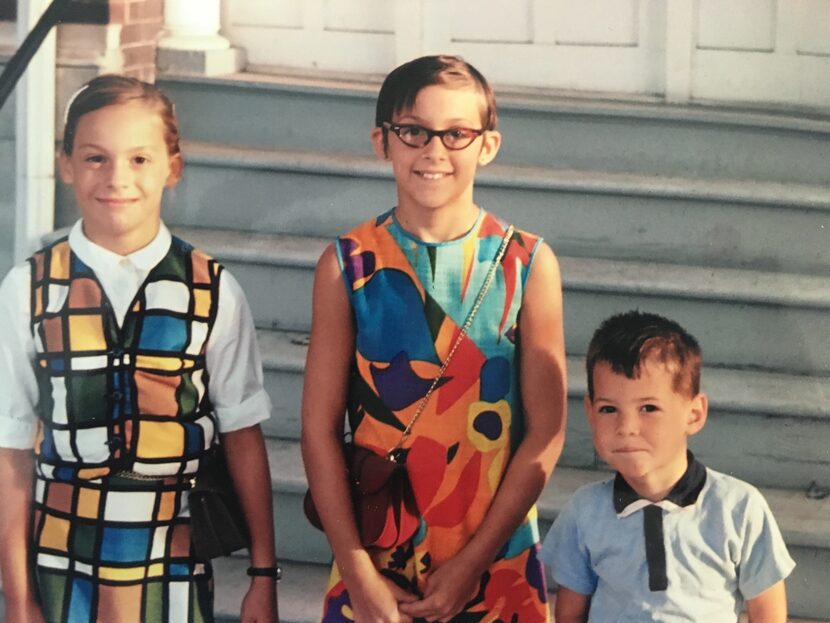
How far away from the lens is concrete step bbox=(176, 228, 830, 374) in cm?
201

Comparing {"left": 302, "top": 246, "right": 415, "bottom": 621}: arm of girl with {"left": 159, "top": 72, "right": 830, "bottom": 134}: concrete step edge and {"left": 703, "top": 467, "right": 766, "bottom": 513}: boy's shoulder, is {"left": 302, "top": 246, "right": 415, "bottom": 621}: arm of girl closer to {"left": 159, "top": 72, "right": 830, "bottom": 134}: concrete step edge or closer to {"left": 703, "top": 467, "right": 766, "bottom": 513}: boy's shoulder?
{"left": 703, "top": 467, "right": 766, "bottom": 513}: boy's shoulder

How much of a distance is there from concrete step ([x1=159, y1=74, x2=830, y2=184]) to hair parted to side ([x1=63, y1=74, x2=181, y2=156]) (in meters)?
0.43

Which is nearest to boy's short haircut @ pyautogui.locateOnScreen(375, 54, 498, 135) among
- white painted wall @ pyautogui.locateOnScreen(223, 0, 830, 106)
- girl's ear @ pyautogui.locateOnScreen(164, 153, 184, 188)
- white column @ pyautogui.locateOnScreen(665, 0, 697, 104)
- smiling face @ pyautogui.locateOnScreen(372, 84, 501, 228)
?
smiling face @ pyautogui.locateOnScreen(372, 84, 501, 228)

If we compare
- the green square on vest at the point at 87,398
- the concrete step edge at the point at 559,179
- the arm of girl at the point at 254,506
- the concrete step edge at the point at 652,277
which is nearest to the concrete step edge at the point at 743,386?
the concrete step edge at the point at 652,277

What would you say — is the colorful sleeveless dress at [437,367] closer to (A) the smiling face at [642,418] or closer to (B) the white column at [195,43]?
(A) the smiling face at [642,418]

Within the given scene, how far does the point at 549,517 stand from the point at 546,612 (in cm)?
49

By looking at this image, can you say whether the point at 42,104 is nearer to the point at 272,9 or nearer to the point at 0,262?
the point at 0,262

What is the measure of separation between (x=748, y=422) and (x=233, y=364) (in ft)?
3.01

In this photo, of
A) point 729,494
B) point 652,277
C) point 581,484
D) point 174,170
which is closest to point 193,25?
point 174,170

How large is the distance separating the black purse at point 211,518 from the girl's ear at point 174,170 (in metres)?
0.33

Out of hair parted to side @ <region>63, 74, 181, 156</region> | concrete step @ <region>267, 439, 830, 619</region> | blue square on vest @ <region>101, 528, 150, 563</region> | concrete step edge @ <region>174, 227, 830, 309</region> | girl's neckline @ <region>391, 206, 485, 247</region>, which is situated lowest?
concrete step @ <region>267, 439, 830, 619</region>

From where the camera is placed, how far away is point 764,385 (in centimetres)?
205

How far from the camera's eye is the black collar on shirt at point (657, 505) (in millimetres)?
1487

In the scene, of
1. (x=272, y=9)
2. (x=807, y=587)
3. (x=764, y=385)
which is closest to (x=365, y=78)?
(x=272, y=9)
